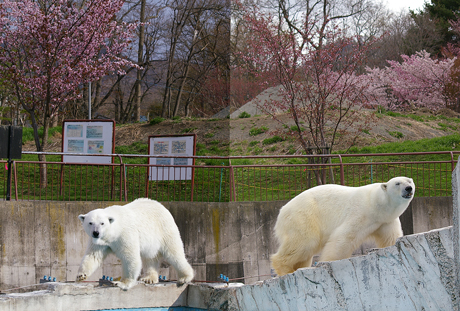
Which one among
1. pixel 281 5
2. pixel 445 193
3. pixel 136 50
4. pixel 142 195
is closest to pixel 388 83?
pixel 281 5

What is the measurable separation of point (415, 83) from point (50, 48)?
48.2ft

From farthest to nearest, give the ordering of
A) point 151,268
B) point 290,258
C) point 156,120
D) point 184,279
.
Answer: point 156,120
point 184,279
point 151,268
point 290,258

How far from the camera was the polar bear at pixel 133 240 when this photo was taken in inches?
196

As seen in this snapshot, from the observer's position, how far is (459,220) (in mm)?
3074

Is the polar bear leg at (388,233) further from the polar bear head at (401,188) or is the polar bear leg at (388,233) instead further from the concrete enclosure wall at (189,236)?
the concrete enclosure wall at (189,236)

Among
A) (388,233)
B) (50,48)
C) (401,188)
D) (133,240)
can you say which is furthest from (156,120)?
(401,188)

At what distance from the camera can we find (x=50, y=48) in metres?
9.80

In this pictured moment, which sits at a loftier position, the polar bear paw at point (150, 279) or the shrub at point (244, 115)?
the shrub at point (244, 115)

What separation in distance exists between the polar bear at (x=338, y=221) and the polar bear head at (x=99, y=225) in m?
1.99

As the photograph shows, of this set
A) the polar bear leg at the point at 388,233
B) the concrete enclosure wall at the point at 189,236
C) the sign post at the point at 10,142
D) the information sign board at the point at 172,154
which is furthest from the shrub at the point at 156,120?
the polar bear leg at the point at 388,233

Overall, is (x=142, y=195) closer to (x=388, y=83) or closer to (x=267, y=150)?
(x=267, y=150)

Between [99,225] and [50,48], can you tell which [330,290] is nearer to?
[99,225]

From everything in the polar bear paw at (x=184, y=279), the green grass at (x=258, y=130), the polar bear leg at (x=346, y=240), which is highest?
the green grass at (x=258, y=130)

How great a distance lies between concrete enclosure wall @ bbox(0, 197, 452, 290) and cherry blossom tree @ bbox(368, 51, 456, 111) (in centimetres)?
1158
